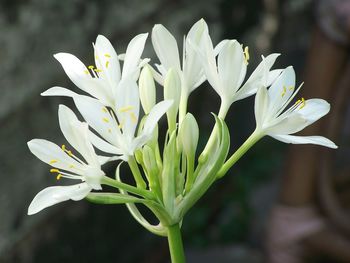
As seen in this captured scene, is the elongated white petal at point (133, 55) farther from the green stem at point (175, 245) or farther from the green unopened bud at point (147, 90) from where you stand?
the green stem at point (175, 245)

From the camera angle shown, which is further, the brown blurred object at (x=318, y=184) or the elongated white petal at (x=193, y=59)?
the brown blurred object at (x=318, y=184)

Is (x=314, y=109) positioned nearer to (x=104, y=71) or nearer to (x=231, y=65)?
(x=231, y=65)

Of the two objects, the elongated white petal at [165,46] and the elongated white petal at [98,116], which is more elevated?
the elongated white petal at [165,46]

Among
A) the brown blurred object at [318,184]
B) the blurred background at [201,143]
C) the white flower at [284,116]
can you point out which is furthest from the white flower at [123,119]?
the brown blurred object at [318,184]

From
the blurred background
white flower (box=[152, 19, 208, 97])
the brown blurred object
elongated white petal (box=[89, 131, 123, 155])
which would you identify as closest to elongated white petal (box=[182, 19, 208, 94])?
white flower (box=[152, 19, 208, 97])

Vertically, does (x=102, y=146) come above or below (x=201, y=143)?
above

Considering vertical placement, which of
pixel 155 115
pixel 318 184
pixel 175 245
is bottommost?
pixel 318 184

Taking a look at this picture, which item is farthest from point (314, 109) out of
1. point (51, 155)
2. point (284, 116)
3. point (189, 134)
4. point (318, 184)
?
point (318, 184)

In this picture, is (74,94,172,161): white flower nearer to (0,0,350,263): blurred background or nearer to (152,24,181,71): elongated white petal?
(152,24,181,71): elongated white petal
